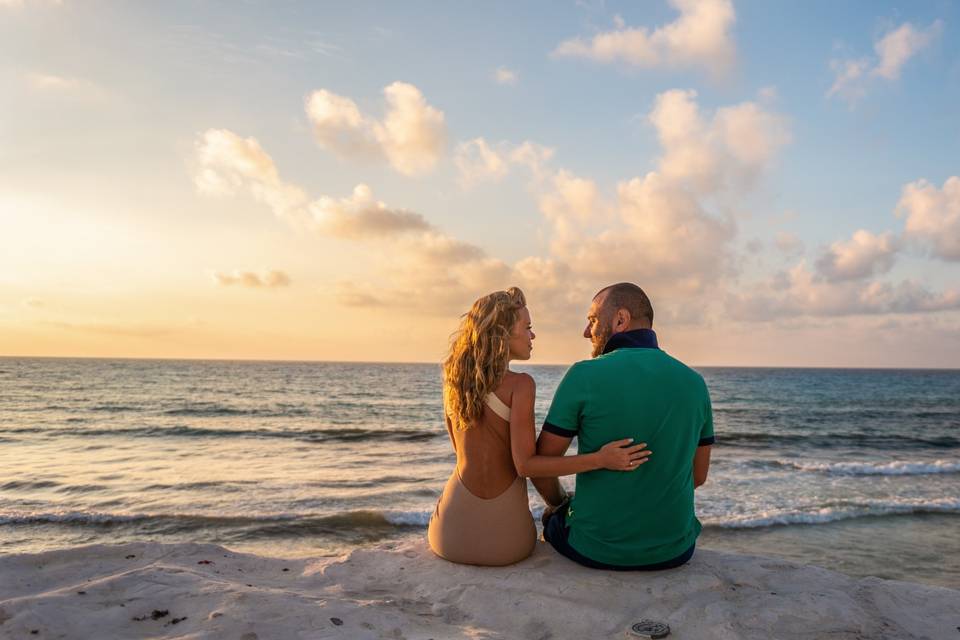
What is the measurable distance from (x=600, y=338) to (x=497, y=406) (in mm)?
772

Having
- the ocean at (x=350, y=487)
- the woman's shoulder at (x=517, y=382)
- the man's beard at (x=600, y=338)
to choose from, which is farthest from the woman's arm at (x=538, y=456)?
the ocean at (x=350, y=487)

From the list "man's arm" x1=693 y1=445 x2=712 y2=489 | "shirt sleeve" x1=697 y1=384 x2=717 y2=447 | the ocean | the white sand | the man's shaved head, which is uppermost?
the man's shaved head

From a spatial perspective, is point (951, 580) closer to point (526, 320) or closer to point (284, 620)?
point (526, 320)

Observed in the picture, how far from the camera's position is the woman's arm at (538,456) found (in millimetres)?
3381

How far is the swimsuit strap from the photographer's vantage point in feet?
12.3

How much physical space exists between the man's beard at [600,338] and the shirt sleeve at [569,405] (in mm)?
321

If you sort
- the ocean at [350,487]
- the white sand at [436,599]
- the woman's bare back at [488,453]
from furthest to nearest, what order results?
1. the ocean at [350,487]
2. the woman's bare back at [488,453]
3. the white sand at [436,599]

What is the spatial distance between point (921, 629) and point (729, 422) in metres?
23.6

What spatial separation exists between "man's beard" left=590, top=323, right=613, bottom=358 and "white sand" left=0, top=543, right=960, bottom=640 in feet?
4.58

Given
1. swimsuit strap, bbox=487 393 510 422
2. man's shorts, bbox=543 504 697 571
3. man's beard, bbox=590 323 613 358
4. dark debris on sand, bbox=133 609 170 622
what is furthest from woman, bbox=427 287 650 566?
dark debris on sand, bbox=133 609 170 622

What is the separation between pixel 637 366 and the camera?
3.37 metres

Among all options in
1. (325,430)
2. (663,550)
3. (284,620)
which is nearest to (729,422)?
(325,430)

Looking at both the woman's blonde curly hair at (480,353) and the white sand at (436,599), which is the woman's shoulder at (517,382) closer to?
the woman's blonde curly hair at (480,353)

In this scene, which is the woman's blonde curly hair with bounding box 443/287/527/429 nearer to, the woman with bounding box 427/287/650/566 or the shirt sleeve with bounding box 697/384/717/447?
the woman with bounding box 427/287/650/566
